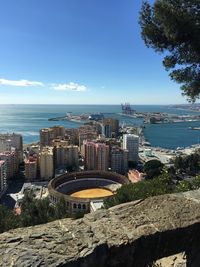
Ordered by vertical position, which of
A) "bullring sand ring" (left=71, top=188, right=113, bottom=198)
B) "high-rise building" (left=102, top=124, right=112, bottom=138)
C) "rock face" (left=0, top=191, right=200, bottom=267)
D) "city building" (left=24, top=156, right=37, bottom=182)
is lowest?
"bullring sand ring" (left=71, top=188, right=113, bottom=198)

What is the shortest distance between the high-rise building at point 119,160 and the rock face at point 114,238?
29.7 m

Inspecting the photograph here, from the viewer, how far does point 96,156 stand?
31625mm

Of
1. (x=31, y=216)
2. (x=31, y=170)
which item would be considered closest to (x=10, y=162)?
(x=31, y=170)

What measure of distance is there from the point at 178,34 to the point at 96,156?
1104 inches

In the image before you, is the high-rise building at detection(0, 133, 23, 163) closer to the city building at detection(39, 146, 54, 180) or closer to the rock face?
the city building at detection(39, 146, 54, 180)

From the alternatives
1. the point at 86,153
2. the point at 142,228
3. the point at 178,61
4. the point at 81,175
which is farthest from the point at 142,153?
the point at 142,228

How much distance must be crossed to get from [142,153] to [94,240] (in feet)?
139

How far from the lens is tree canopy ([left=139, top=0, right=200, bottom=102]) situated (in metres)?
3.85

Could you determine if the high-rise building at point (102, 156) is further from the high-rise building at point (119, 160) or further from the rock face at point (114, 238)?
the rock face at point (114, 238)

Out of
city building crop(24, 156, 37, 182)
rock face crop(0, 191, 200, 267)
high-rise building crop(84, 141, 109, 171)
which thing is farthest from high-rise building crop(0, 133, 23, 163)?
rock face crop(0, 191, 200, 267)

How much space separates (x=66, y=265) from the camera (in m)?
1.33

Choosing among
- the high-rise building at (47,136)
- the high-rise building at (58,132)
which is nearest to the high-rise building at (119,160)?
the high-rise building at (47,136)

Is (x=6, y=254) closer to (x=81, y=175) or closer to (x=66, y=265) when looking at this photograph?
(x=66, y=265)

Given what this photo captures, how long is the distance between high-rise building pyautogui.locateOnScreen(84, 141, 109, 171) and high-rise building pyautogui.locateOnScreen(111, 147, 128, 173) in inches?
28.9
